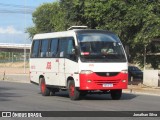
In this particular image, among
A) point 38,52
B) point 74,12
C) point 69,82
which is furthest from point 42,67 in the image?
point 74,12

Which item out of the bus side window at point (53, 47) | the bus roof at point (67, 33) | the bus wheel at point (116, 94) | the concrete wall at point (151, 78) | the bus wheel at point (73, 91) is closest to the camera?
the bus wheel at point (73, 91)

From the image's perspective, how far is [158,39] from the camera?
33125 millimetres

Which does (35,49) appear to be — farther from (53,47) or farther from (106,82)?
(106,82)

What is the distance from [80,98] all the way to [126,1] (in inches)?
521

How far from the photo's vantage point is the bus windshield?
20.3m

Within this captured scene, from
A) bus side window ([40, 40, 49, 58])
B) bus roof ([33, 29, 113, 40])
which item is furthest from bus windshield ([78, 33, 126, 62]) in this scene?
bus side window ([40, 40, 49, 58])

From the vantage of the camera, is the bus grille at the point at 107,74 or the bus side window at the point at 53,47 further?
the bus side window at the point at 53,47

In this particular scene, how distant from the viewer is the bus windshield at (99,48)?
2031cm

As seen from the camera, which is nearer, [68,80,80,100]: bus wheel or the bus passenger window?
[68,80,80,100]: bus wheel

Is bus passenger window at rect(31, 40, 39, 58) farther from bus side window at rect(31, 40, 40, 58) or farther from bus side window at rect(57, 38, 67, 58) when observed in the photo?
bus side window at rect(57, 38, 67, 58)

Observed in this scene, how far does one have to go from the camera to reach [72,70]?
818 inches

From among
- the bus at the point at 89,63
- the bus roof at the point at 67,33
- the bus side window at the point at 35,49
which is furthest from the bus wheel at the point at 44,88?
the bus roof at the point at 67,33

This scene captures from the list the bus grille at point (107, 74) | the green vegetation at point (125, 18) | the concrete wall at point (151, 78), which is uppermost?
the green vegetation at point (125, 18)

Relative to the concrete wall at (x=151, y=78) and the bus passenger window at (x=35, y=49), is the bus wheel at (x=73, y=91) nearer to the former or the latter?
the bus passenger window at (x=35, y=49)
